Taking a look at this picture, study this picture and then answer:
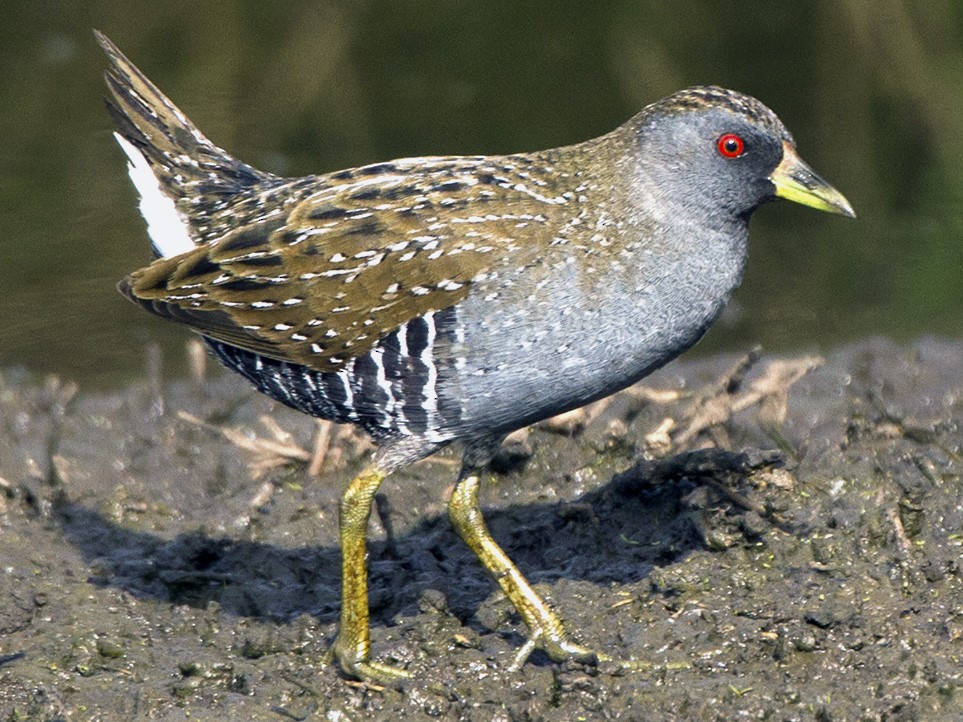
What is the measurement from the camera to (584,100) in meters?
10.5

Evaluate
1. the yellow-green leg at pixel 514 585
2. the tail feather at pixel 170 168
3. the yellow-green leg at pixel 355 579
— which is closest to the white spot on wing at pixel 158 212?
the tail feather at pixel 170 168

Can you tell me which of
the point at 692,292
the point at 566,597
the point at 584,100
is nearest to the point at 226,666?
the point at 566,597

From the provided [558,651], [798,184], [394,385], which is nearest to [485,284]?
[394,385]

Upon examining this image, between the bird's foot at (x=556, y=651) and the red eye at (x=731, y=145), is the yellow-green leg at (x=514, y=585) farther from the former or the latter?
the red eye at (x=731, y=145)

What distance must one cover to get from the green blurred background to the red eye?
3293mm

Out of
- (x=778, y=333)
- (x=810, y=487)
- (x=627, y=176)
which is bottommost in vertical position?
(x=778, y=333)

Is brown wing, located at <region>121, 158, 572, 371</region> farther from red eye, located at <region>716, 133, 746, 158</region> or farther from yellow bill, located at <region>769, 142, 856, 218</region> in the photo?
yellow bill, located at <region>769, 142, 856, 218</region>

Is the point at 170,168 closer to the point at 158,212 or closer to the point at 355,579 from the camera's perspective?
the point at 158,212

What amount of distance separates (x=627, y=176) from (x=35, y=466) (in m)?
3.10

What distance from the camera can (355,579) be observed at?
496 centimetres

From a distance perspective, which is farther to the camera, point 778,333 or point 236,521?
point 778,333

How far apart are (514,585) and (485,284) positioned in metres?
1.06

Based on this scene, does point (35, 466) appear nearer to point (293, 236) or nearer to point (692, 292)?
point (293, 236)

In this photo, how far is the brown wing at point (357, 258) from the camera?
4.68 metres
